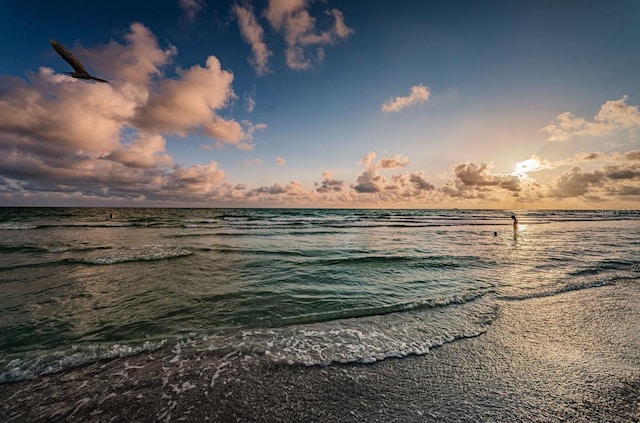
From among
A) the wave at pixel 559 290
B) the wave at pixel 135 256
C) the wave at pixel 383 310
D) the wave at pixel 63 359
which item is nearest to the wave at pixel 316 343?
the wave at pixel 63 359

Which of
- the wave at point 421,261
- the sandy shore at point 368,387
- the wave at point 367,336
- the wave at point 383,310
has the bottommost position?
the wave at point 421,261

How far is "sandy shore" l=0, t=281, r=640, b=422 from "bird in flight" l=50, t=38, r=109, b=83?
25.7 feet

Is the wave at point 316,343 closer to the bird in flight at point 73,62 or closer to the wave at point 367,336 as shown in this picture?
the wave at point 367,336

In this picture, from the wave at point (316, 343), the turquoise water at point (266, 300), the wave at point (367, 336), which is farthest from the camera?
the turquoise water at point (266, 300)

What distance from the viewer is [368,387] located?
152 inches

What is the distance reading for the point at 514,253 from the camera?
15.7 meters

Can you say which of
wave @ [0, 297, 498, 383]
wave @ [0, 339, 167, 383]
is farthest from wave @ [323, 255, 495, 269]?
wave @ [0, 339, 167, 383]

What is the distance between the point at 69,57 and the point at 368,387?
11.0 m

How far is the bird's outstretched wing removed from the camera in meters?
7.62

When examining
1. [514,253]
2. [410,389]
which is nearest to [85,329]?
[410,389]

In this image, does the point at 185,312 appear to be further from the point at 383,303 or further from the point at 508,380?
the point at 508,380

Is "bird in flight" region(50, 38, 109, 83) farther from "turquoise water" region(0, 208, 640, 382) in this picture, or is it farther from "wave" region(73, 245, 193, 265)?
"wave" region(73, 245, 193, 265)

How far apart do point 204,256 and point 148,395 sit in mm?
11563

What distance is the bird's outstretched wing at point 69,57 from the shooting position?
300 inches
